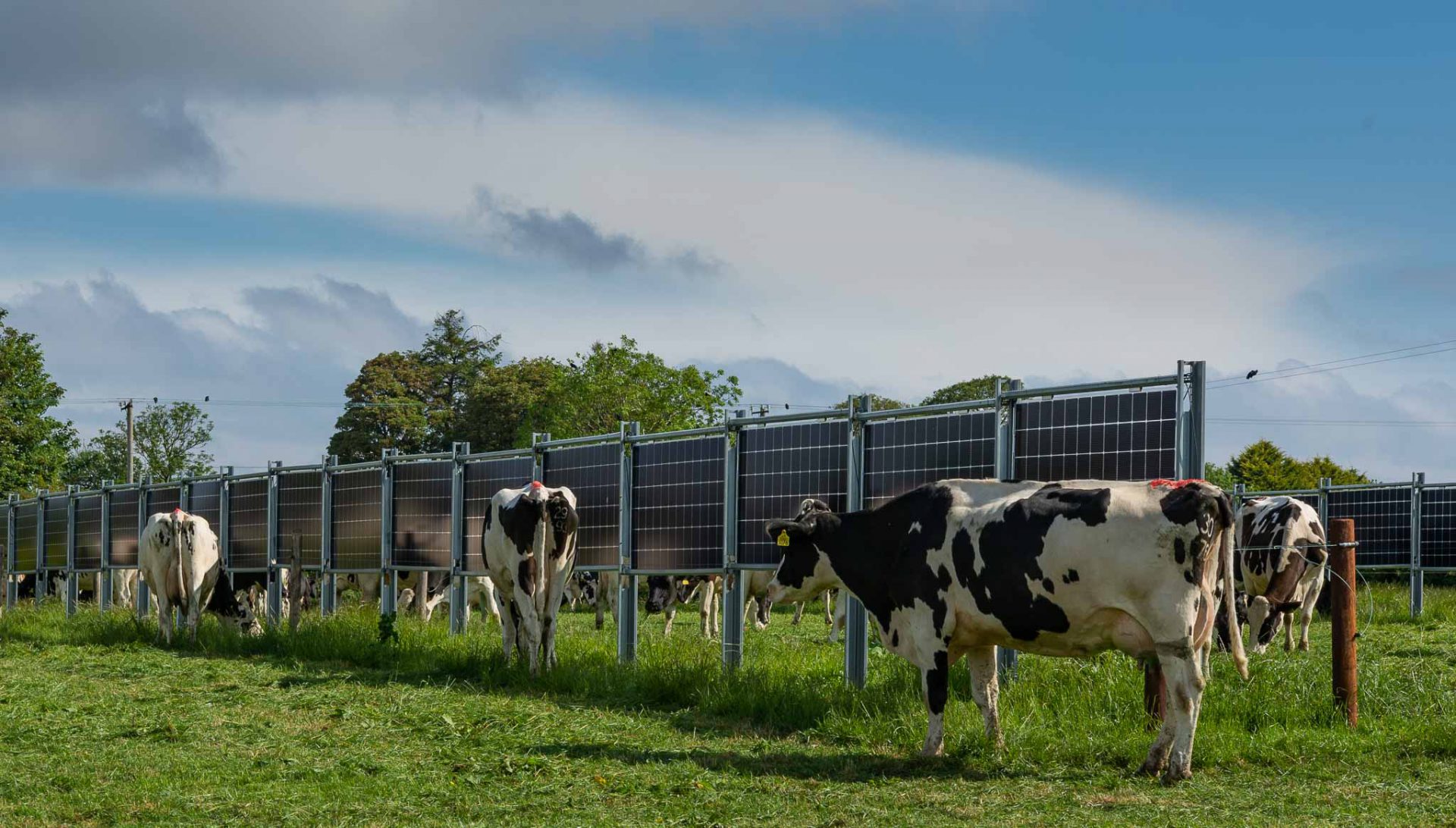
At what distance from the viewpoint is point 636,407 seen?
167 ft

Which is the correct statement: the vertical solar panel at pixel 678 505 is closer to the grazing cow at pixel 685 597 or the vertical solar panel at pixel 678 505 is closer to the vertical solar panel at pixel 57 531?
the grazing cow at pixel 685 597

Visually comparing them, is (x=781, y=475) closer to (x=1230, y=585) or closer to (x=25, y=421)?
(x=1230, y=585)

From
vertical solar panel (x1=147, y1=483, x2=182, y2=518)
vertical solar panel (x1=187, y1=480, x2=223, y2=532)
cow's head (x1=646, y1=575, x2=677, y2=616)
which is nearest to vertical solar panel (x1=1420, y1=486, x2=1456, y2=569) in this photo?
cow's head (x1=646, y1=575, x2=677, y2=616)

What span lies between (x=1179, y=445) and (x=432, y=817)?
6132 millimetres

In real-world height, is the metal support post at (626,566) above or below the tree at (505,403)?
below

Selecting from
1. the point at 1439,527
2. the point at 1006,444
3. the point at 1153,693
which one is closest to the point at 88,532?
the point at 1006,444

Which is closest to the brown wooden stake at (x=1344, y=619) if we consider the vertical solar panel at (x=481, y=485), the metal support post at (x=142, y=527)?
the vertical solar panel at (x=481, y=485)

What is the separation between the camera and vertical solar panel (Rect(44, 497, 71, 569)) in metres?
35.0

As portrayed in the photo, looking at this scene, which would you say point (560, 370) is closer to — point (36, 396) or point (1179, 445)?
point (36, 396)

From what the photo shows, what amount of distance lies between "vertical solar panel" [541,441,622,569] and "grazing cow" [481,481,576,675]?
1.56ft

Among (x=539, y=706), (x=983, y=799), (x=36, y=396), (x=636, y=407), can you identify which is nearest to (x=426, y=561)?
(x=539, y=706)

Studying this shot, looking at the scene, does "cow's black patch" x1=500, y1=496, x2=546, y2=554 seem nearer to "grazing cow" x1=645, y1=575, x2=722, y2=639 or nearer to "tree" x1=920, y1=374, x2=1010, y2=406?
"grazing cow" x1=645, y1=575, x2=722, y2=639

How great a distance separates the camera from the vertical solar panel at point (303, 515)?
80.6 feet

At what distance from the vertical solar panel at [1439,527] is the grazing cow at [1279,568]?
263 inches
